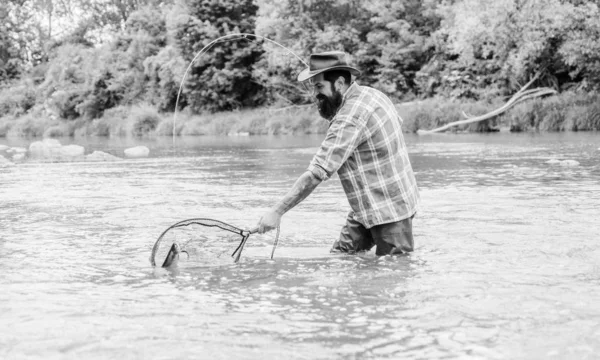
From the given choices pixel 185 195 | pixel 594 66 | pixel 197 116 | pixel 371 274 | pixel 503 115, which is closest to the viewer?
pixel 371 274

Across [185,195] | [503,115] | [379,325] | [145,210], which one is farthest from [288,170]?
[503,115]

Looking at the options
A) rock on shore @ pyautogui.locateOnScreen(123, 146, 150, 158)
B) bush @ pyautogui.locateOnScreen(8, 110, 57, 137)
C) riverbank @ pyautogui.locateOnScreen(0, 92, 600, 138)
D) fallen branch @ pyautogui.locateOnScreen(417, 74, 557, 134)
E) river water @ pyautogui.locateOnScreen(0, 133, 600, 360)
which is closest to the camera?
river water @ pyautogui.locateOnScreen(0, 133, 600, 360)

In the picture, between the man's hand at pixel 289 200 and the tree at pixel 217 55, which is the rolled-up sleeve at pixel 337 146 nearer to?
the man's hand at pixel 289 200

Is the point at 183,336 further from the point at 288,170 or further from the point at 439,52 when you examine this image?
the point at 439,52

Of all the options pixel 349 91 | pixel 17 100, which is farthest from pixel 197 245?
pixel 17 100

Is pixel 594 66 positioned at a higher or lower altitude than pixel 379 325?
higher

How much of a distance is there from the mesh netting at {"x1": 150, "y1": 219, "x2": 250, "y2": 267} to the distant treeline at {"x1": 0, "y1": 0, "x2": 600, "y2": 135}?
22633 millimetres

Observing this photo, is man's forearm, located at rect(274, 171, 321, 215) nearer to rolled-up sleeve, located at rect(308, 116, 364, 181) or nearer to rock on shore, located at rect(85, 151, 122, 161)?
rolled-up sleeve, located at rect(308, 116, 364, 181)

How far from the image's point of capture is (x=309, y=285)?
4.96 m

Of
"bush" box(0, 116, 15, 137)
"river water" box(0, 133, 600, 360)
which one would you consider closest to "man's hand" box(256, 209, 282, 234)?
"river water" box(0, 133, 600, 360)

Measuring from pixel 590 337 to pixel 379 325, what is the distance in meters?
0.97

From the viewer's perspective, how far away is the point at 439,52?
117 ft

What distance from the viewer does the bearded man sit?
5.23m

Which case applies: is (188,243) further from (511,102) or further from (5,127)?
(5,127)
